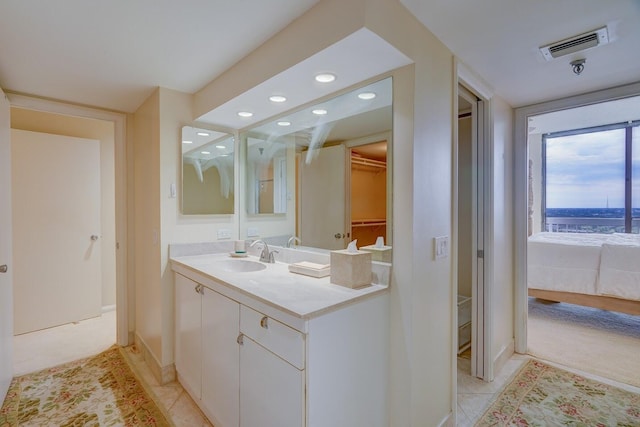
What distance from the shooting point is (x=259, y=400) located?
1.39 meters

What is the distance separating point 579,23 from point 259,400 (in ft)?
7.73

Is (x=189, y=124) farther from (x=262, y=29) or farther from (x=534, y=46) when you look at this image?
(x=534, y=46)

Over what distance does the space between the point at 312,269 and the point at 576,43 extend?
1.89 metres

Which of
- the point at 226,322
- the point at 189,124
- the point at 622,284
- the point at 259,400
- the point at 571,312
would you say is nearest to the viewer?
the point at 259,400

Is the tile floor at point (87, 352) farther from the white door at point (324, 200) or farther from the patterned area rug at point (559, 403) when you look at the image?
the patterned area rug at point (559, 403)

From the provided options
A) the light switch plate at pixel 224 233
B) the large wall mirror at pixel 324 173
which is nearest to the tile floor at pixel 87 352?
the light switch plate at pixel 224 233

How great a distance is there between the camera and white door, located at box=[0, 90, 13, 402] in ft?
6.49

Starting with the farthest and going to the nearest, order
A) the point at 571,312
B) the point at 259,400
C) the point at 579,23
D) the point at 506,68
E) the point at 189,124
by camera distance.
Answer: the point at 571,312 → the point at 189,124 → the point at 506,68 → the point at 579,23 → the point at 259,400

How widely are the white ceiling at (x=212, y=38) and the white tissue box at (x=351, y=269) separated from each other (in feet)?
3.82

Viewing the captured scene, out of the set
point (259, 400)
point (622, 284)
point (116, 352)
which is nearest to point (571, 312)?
point (622, 284)

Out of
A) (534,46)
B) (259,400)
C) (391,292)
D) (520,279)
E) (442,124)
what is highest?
(534,46)

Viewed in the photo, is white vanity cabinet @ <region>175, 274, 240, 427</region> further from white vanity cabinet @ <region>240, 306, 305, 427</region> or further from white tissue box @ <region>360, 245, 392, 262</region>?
white tissue box @ <region>360, 245, 392, 262</region>

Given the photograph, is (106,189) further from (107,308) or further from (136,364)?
(136,364)

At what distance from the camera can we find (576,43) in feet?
5.46
